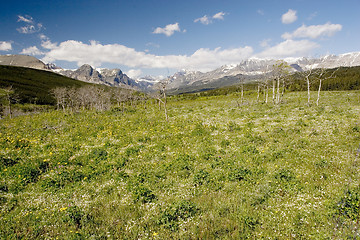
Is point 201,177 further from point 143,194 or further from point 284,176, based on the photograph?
point 284,176

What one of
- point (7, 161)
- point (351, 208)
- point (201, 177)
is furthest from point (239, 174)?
point (7, 161)

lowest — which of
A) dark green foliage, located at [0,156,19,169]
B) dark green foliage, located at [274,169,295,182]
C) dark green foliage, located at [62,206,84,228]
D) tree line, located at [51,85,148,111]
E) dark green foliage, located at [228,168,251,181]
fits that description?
dark green foliage, located at [62,206,84,228]

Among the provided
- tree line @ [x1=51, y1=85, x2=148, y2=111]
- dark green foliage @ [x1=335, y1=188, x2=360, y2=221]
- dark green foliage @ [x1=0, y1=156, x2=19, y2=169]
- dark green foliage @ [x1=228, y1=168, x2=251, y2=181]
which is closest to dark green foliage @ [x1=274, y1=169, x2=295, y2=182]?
dark green foliage @ [x1=228, y1=168, x2=251, y2=181]

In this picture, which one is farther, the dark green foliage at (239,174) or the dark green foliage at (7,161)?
the dark green foliage at (7,161)

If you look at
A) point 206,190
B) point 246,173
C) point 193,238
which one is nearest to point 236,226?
point 193,238

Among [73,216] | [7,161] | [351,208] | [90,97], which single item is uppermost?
[90,97]

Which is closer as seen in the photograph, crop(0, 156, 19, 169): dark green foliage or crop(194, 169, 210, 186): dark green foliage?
crop(194, 169, 210, 186): dark green foliage

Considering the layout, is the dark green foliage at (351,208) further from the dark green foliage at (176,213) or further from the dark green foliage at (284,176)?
Answer: the dark green foliage at (176,213)

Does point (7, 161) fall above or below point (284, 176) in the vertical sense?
below

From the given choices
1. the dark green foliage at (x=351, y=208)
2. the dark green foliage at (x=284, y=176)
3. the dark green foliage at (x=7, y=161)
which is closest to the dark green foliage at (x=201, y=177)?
the dark green foliage at (x=284, y=176)

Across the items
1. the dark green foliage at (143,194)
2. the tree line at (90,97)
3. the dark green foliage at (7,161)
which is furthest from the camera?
the tree line at (90,97)

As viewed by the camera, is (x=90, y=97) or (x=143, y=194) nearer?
(x=143, y=194)

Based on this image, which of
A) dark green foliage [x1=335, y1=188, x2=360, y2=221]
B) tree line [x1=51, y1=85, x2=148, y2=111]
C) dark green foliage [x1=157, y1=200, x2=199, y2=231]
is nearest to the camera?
dark green foliage [x1=335, y1=188, x2=360, y2=221]

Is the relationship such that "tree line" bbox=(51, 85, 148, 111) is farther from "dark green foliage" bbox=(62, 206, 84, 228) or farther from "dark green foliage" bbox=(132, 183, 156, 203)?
"dark green foliage" bbox=(62, 206, 84, 228)
